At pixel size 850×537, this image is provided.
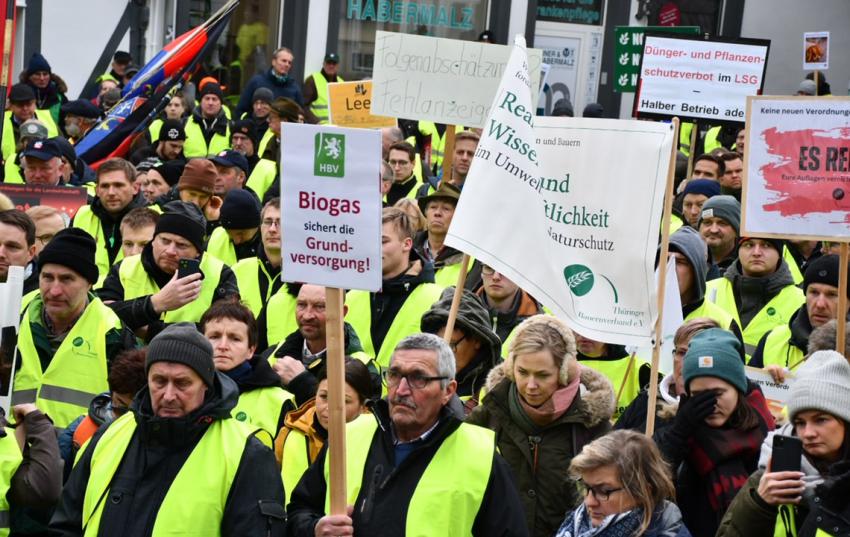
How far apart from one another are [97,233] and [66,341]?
276 centimetres

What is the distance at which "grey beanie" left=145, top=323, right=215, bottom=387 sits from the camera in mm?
5414

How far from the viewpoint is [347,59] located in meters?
21.9

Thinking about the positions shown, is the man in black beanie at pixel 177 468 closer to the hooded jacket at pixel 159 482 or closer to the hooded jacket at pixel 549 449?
the hooded jacket at pixel 159 482

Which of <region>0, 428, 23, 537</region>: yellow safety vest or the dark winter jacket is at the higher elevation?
the dark winter jacket

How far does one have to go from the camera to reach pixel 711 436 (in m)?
5.81

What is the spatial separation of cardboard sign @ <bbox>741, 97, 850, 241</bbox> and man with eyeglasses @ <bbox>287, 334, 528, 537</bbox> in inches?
88.6

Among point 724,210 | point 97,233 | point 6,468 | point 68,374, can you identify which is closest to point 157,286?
Answer: point 68,374

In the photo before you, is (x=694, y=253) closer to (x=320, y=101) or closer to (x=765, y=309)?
Answer: (x=765, y=309)

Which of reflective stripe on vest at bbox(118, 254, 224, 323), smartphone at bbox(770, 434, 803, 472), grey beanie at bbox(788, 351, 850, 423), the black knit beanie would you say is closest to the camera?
→ smartphone at bbox(770, 434, 803, 472)

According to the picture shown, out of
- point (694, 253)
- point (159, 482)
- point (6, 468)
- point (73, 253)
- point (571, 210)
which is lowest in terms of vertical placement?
point (6, 468)

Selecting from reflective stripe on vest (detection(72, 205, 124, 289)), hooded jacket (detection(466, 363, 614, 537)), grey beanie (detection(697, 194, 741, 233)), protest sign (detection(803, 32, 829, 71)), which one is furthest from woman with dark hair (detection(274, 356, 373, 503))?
protest sign (detection(803, 32, 829, 71))

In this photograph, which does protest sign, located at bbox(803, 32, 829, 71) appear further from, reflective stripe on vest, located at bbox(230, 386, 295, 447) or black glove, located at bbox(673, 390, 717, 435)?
black glove, located at bbox(673, 390, 717, 435)

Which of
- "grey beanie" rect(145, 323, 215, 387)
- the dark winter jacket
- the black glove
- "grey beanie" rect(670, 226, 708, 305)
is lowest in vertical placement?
the dark winter jacket

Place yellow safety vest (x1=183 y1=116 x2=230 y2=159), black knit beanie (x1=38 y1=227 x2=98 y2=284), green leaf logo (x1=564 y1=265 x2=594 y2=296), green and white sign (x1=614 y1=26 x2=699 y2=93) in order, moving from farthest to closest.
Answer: green and white sign (x1=614 y1=26 x2=699 y2=93)
yellow safety vest (x1=183 y1=116 x2=230 y2=159)
black knit beanie (x1=38 y1=227 x2=98 y2=284)
green leaf logo (x1=564 y1=265 x2=594 y2=296)
